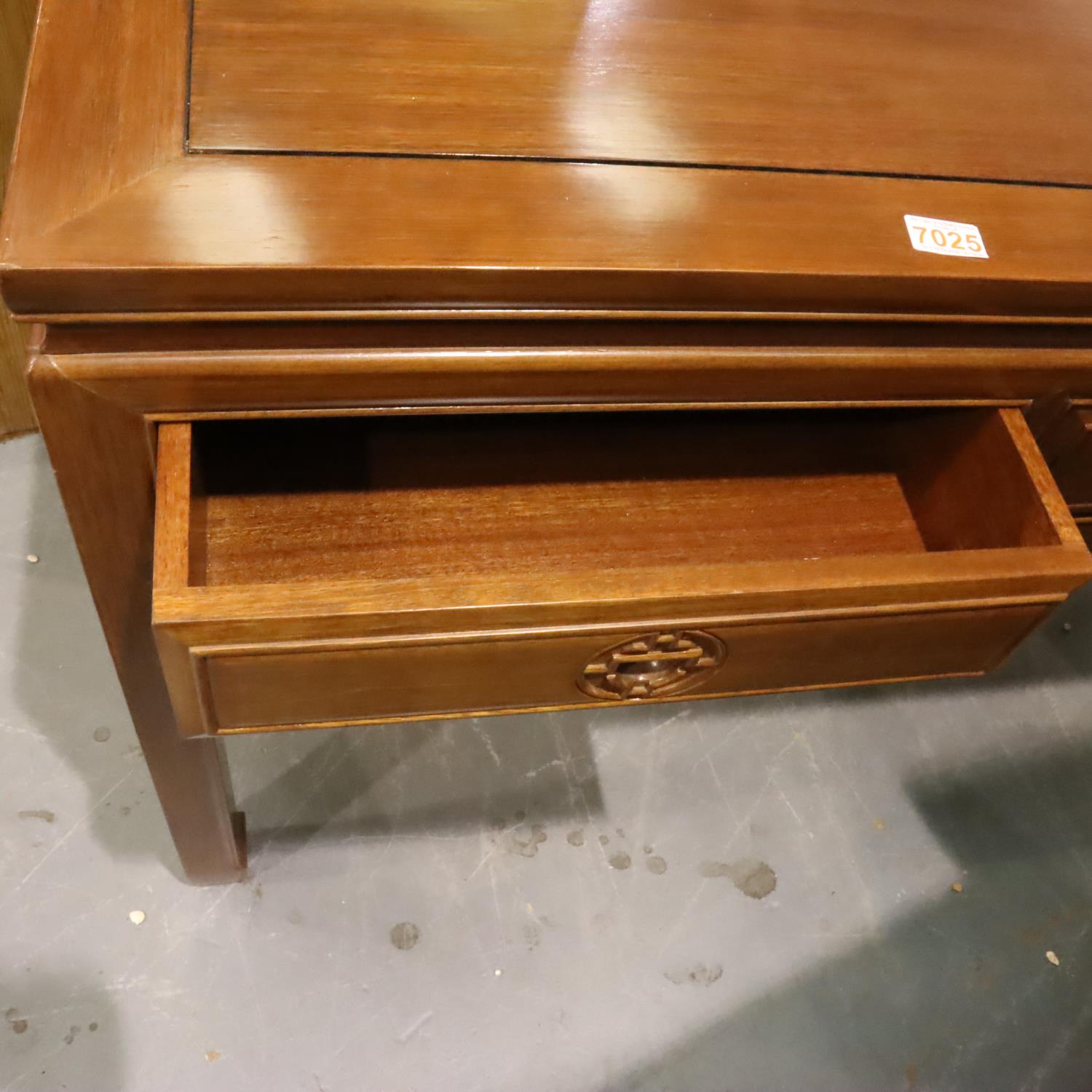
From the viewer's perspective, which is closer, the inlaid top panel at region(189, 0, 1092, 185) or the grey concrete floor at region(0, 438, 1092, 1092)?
the inlaid top panel at region(189, 0, 1092, 185)

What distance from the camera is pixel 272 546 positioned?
64cm

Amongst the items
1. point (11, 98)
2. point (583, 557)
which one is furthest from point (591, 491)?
point (11, 98)

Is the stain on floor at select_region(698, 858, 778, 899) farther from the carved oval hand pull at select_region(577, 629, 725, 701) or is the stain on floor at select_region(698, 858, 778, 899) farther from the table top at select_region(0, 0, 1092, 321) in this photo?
the table top at select_region(0, 0, 1092, 321)

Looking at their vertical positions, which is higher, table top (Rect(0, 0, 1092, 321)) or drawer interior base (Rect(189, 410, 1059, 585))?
table top (Rect(0, 0, 1092, 321))

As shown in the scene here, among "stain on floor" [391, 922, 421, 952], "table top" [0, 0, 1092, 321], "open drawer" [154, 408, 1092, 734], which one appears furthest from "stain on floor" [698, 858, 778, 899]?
"table top" [0, 0, 1092, 321]

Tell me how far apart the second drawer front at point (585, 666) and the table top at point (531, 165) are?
6.5 inches

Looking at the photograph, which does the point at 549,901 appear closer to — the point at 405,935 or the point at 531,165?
the point at 405,935

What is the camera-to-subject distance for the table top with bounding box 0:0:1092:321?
464 mm

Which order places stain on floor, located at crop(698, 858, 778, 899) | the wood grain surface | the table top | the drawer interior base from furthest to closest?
stain on floor, located at crop(698, 858, 778, 899), the wood grain surface, the drawer interior base, the table top

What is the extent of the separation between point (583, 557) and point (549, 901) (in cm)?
37

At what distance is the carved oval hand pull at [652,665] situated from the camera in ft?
1.79

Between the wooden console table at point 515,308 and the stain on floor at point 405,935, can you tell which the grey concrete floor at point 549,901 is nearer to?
the stain on floor at point 405,935

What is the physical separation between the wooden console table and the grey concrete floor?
0.27 meters

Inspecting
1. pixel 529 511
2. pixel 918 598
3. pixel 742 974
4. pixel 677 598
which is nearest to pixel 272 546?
pixel 529 511
